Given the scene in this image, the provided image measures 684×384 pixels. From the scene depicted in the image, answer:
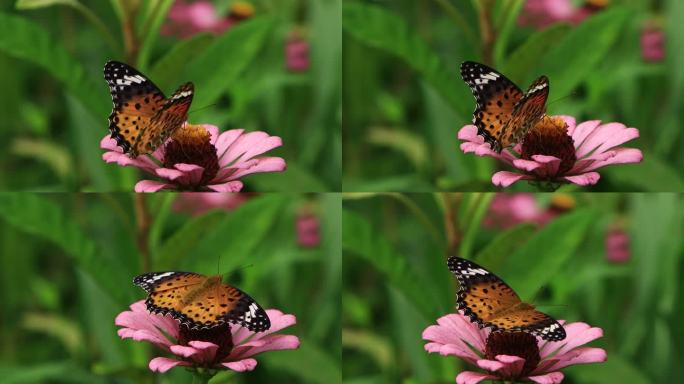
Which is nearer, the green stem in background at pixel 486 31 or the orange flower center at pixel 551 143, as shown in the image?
the orange flower center at pixel 551 143

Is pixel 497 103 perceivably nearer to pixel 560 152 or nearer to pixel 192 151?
pixel 560 152

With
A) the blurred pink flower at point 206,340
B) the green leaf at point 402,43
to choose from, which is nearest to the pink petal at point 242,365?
the blurred pink flower at point 206,340

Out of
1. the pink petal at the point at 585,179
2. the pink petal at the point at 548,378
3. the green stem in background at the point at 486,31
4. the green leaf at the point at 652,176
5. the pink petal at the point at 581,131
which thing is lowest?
the pink petal at the point at 548,378

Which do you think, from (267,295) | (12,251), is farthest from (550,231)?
(12,251)

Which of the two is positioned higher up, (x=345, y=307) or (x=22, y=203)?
(x=22, y=203)

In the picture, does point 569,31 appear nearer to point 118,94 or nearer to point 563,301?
point 563,301

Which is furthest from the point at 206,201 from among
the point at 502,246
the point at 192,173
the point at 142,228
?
the point at 502,246

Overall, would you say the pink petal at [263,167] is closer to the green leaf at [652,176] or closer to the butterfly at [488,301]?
the butterfly at [488,301]
